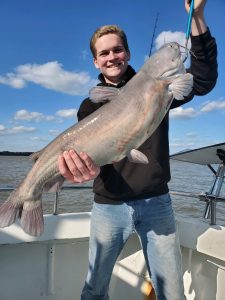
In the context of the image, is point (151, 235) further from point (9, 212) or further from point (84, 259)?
point (84, 259)

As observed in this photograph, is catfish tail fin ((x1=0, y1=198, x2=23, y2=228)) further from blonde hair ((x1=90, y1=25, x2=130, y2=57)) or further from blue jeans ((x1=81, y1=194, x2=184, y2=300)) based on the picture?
blonde hair ((x1=90, y1=25, x2=130, y2=57))

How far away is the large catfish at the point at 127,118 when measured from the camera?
8.63ft

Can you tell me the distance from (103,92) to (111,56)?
26.7 inches

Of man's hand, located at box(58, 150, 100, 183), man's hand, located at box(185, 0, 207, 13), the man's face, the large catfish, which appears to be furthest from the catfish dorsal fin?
man's hand, located at box(185, 0, 207, 13)

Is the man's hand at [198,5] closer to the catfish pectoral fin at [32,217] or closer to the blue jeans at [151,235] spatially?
the blue jeans at [151,235]

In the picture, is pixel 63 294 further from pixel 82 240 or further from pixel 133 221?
pixel 133 221

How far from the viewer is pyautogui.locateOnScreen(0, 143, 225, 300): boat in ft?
13.2

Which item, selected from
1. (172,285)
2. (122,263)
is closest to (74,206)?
(122,263)

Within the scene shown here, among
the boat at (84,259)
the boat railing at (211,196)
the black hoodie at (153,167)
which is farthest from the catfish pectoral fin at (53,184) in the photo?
the boat at (84,259)

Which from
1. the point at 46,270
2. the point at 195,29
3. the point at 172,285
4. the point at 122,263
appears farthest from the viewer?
the point at 122,263

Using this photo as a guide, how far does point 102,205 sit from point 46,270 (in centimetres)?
158

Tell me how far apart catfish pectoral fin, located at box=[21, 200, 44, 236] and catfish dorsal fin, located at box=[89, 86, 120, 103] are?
96 centimetres

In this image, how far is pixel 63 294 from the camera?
4.51m

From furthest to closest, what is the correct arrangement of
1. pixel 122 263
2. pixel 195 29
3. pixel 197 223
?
pixel 122 263, pixel 197 223, pixel 195 29
